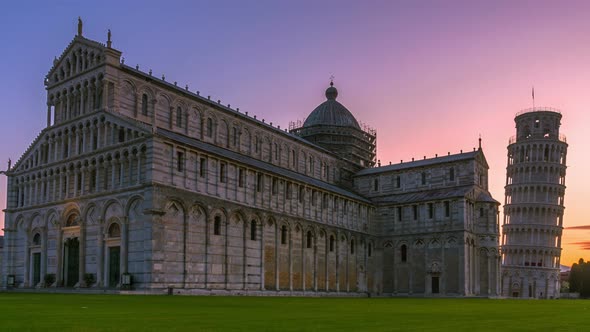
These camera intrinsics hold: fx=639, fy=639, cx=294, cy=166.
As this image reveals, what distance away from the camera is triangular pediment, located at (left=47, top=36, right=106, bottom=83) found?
185 ft

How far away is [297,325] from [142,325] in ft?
12.4

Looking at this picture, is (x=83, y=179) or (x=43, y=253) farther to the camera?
(x=43, y=253)

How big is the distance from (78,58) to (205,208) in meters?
18.6

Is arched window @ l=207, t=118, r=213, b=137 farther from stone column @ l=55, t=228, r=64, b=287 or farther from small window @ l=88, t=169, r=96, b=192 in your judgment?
stone column @ l=55, t=228, r=64, b=287

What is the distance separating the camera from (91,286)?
52188mm

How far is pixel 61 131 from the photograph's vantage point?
58781 millimetres

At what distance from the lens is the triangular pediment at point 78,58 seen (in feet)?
185

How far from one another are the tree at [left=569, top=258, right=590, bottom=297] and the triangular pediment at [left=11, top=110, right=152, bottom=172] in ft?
346

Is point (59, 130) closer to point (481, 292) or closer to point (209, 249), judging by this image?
point (209, 249)

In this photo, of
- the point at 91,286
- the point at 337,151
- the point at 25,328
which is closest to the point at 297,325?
the point at 25,328

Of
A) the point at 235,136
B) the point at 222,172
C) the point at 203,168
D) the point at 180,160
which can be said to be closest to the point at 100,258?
the point at 180,160

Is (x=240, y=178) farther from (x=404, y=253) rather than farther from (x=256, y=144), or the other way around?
(x=404, y=253)

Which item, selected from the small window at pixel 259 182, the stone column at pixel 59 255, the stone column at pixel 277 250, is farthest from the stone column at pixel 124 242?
the stone column at pixel 277 250

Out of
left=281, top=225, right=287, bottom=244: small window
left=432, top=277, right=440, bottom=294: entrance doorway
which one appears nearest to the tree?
left=432, top=277, right=440, bottom=294: entrance doorway
